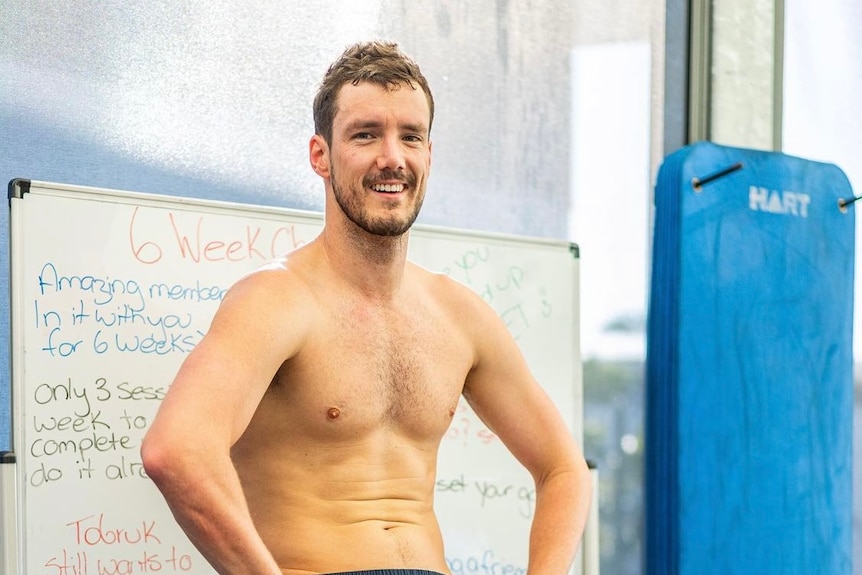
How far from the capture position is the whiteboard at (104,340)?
1776mm

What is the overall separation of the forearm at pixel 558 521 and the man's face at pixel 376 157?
445 mm

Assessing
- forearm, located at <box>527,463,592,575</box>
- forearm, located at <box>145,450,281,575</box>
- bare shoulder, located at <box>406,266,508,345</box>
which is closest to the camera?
forearm, located at <box>145,450,281,575</box>

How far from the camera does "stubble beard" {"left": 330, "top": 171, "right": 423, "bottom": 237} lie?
5.04 feet

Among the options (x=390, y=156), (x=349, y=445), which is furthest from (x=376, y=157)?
(x=349, y=445)

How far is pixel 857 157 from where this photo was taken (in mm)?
3340

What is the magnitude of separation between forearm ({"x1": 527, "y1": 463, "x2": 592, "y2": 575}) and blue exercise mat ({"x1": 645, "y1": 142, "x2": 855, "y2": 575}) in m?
1.04

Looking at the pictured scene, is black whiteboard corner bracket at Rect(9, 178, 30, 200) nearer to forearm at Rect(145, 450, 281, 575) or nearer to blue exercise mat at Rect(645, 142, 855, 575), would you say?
forearm at Rect(145, 450, 281, 575)

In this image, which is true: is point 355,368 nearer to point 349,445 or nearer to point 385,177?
point 349,445

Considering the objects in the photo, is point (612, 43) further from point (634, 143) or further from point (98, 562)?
point (98, 562)

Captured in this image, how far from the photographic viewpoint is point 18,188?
70.0 inches

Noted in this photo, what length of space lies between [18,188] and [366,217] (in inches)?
23.5

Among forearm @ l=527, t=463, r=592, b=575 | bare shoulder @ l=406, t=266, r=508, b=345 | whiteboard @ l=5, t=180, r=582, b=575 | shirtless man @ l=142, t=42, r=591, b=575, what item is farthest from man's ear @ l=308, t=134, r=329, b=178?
forearm @ l=527, t=463, r=592, b=575

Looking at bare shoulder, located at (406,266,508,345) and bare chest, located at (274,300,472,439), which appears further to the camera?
bare shoulder, located at (406,266,508,345)

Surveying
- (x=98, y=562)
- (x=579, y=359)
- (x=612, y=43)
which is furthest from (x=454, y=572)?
(x=612, y=43)
